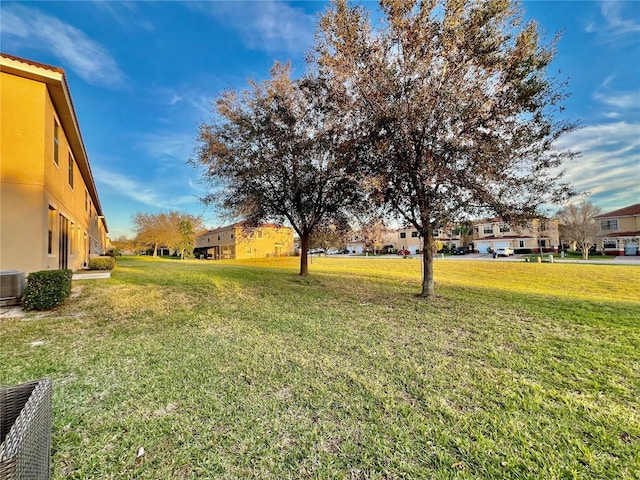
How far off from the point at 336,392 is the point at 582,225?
143 ft

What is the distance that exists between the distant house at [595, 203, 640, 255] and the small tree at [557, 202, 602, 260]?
256cm

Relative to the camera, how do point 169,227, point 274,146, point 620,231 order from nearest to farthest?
1. point 274,146
2. point 620,231
3. point 169,227

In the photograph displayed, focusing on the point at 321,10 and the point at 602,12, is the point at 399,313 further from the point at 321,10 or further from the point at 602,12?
the point at 602,12

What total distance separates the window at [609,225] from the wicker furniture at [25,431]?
53992mm

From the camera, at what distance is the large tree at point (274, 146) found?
11.8 meters

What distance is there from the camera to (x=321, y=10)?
8.47 meters

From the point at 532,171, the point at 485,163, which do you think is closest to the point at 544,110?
the point at 532,171

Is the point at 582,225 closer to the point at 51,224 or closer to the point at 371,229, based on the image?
the point at 371,229

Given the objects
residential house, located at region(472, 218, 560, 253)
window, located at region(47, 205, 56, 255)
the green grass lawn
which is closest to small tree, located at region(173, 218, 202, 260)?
window, located at region(47, 205, 56, 255)

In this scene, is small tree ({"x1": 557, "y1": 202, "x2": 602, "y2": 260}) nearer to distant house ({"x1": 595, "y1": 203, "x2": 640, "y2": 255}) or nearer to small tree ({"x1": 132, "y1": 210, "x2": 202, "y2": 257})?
distant house ({"x1": 595, "y1": 203, "x2": 640, "y2": 255})

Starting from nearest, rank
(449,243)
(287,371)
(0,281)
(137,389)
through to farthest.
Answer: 1. (137,389)
2. (287,371)
3. (0,281)
4. (449,243)

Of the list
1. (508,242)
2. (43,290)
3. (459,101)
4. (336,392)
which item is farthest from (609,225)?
(43,290)

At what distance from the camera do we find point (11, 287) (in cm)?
698

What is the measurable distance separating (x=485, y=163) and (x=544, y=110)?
2.39 meters
